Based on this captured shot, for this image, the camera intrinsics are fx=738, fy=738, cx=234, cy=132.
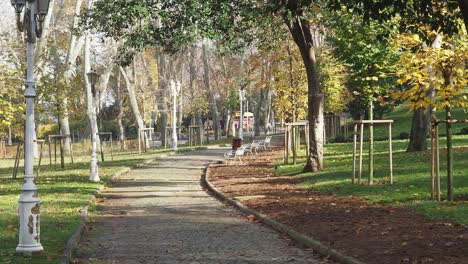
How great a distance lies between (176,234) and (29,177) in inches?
140

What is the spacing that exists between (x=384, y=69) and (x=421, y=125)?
9837 mm

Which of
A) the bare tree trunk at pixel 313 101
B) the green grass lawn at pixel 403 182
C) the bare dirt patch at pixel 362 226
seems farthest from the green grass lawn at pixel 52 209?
the bare tree trunk at pixel 313 101

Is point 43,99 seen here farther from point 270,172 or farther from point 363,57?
point 363,57

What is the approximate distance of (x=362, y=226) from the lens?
12969 mm

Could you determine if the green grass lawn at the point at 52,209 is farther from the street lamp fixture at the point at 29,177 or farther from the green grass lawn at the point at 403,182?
the green grass lawn at the point at 403,182

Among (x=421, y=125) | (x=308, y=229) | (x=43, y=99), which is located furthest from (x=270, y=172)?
(x=308, y=229)

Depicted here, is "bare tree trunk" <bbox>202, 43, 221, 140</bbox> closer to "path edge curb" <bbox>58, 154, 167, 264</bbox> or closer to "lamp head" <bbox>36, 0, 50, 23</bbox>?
"path edge curb" <bbox>58, 154, 167, 264</bbox>

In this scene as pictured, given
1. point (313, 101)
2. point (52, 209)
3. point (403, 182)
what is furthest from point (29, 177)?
point (313, 101)

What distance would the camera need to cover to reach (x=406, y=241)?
11.1 m

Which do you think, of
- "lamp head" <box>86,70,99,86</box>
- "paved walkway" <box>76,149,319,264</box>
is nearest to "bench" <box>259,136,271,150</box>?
"lamp head" <box>86,70,99,86</box>

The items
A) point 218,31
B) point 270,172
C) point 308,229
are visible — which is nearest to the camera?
point 308,229

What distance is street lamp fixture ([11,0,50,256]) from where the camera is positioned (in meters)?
10.7

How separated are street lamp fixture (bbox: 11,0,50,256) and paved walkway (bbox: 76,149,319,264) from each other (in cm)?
78

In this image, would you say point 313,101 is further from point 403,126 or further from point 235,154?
point 403,126
